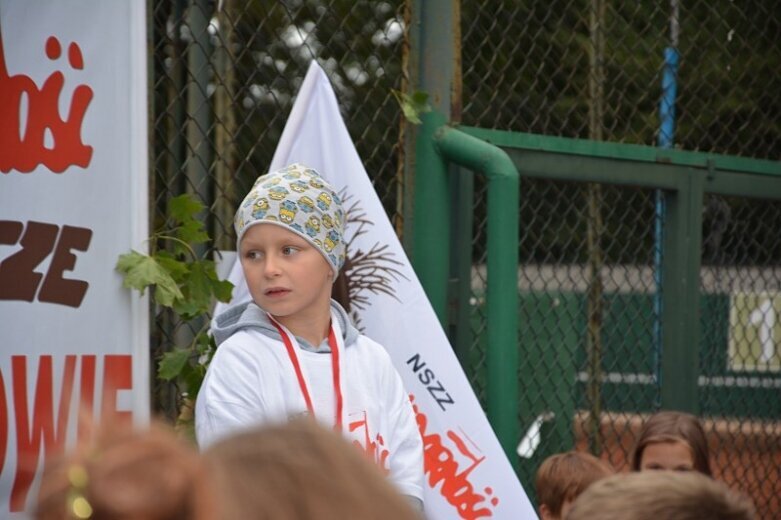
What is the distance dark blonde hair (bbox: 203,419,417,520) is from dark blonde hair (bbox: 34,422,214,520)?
32 mm

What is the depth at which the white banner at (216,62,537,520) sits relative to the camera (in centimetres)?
357

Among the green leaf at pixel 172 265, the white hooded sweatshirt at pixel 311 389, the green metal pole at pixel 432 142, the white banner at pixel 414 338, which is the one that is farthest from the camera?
the green metal pole at pixel 432 142

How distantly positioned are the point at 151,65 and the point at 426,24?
93 centimetres

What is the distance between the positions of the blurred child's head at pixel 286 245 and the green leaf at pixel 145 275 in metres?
0.29

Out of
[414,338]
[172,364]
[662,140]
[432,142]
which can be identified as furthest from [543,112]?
[172,364]

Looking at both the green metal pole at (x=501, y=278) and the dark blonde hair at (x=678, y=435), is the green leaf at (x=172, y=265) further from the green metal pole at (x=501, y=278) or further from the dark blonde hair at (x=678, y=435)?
the dark blonde hair at (x=678, y=435)

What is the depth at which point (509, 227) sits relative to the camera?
3.83 metres

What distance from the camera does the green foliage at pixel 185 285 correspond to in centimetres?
325

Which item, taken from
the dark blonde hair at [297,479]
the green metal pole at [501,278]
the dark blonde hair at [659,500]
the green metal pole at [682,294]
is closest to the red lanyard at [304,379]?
the green metal pole at [501,278]

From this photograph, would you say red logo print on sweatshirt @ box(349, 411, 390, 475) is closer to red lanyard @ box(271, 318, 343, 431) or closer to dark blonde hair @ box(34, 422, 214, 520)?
red lanyard @ box(271, 318, 343, 431)

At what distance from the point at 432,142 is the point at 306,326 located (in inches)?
45.8

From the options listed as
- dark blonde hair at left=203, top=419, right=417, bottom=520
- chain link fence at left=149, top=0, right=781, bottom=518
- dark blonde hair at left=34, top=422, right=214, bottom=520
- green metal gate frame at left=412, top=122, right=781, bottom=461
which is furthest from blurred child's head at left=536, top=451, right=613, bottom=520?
dark blonde hair at left=34, top=422, right=214, bottom=520

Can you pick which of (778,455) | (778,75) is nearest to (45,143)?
(778,75)

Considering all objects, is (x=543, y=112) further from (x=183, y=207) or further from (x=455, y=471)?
(x=183, y=207)
